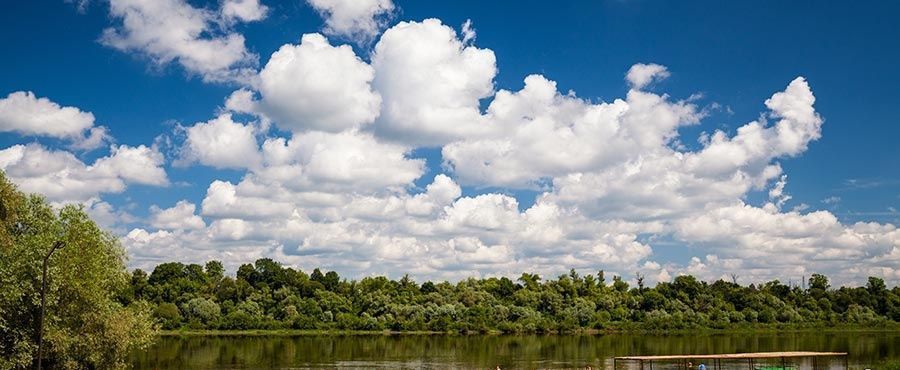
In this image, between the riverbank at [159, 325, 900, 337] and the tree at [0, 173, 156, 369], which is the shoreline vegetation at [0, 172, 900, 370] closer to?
the riverbank at [159, 325, 900, 337]

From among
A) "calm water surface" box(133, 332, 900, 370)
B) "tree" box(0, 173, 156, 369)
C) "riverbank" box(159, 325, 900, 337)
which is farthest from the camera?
"riverbank" box(159, 325, 900, 337)

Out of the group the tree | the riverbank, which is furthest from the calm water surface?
the tree

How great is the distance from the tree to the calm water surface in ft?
66.1

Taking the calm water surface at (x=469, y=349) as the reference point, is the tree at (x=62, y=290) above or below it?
above

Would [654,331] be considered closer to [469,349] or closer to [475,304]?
[475,304]

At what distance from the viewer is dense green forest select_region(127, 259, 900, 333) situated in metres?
134

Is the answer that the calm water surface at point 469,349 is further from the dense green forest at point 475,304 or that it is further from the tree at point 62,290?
the tree at point 62,290

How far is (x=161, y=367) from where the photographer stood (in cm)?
7069

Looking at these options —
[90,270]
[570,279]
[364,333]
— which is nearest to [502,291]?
[570,279]

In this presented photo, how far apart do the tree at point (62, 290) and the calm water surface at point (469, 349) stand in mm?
20145

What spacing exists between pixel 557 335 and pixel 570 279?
2911 centimetres

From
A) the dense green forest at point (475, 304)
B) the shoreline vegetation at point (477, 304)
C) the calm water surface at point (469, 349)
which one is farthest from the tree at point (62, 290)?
the dense green forest at point (475, 304)

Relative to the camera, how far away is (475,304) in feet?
480

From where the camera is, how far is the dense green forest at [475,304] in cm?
13425
